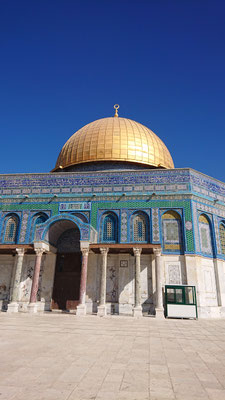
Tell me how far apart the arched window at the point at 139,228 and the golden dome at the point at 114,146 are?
5.22 metres

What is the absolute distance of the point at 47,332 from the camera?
26.0ft

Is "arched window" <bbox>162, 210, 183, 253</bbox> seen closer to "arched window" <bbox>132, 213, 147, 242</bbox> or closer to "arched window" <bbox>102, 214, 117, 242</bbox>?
"arched window" <bbox>132, 213, 147, 242</bbox>

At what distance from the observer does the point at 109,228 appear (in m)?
15.9

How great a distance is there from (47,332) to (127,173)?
10785 mm

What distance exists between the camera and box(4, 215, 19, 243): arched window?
645 inches

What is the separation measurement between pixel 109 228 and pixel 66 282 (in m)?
4.00

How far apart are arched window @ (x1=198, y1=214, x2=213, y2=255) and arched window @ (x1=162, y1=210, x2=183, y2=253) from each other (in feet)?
4.50


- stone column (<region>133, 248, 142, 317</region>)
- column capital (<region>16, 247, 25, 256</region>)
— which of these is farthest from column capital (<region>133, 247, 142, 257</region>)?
column capital (<region>16, 247, 25, 256</region>)

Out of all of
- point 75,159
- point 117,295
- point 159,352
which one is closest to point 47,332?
point 159,352

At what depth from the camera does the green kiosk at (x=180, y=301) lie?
12922 millimetres

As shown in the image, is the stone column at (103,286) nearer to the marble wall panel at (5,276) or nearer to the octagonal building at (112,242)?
the octagonal building at (112,242)

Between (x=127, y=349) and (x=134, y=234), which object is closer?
(x=127, y=349)

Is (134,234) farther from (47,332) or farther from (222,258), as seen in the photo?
(47,332)

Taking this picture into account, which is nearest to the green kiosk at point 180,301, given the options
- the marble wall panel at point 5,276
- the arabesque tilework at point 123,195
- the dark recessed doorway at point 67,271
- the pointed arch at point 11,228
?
the arabesque tilework at point 123,195
